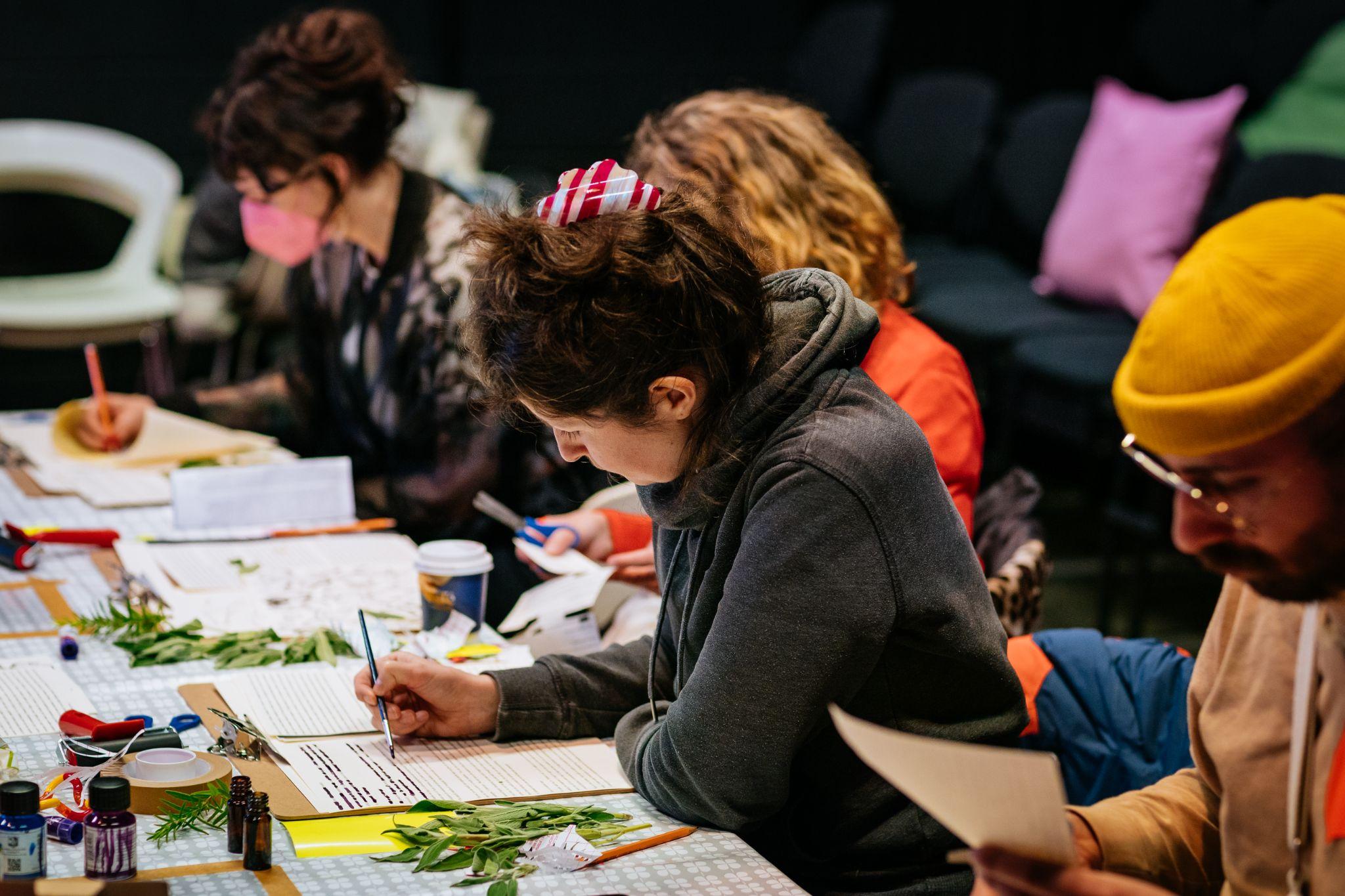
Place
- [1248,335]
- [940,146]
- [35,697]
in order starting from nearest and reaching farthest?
[1248,335] → [35,697] → [940,146]

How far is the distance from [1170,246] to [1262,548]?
10.5 feet

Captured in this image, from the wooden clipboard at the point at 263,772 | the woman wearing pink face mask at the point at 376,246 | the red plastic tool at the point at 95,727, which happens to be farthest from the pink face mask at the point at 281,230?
the red plastic tool at the point at 95,727

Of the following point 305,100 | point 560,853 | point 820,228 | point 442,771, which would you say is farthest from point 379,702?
point 305,100

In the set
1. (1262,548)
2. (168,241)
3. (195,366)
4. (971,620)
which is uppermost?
(1262,548)

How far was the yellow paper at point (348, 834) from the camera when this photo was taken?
4.36 feet

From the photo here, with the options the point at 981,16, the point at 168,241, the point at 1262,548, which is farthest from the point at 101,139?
the point at 1262,548

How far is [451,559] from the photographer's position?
1.92 meters

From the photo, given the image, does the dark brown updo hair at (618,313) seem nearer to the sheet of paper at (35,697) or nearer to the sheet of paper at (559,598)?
the sheet of paper at (559,598)

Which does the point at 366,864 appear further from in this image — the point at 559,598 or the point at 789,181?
the point at 789,181

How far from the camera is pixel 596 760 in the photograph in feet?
5.23

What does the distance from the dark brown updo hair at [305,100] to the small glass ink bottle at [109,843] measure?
1.55 metres

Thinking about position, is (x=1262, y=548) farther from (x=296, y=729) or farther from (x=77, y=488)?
(x=77, y=488)

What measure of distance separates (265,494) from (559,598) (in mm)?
704

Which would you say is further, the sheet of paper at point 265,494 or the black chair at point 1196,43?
the black chair at point 1196,43
